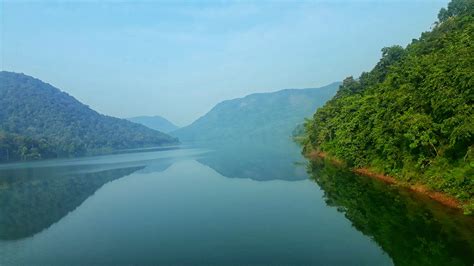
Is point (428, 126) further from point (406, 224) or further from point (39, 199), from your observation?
point (39, 199)

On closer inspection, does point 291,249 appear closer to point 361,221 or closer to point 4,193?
point 361,221

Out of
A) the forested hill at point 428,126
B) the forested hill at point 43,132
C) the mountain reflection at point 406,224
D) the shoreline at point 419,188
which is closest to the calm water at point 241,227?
the mountain reflection at point 406,224

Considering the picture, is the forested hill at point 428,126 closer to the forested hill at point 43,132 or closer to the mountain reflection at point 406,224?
the mountain reflection at point 406,224

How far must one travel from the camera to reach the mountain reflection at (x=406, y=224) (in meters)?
14.3

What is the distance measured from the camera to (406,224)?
1858 centimetres

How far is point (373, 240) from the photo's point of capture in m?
17.0

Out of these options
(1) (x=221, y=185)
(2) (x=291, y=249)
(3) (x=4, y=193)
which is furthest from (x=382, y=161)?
(3) (x=4, y=193)

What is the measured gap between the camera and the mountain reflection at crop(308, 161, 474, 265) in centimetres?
1430

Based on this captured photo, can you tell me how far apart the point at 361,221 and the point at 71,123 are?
163036 mm

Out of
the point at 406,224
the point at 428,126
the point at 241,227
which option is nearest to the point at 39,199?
the point at 241,227

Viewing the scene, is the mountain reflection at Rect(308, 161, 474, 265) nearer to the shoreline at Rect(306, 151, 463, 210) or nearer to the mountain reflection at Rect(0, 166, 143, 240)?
the shoreline at Rect(306, 151, 463, 210)

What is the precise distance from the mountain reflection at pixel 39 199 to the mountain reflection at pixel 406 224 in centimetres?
1920

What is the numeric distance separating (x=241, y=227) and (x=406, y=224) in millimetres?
8371

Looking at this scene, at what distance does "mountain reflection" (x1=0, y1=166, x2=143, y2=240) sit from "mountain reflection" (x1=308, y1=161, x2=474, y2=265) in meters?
19.2
